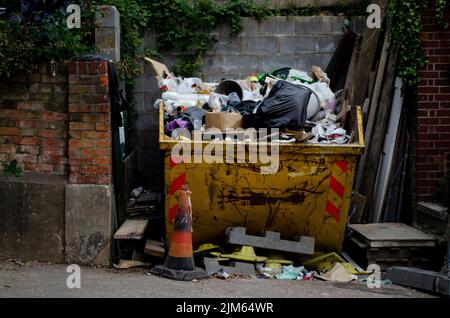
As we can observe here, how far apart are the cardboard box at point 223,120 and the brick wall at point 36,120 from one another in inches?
60.4

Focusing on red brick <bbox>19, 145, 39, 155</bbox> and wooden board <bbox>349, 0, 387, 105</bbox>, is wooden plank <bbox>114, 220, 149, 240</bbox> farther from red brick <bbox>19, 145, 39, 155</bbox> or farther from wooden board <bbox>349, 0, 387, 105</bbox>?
wooden board <bbox>349, 0, 387, 105</bbox>

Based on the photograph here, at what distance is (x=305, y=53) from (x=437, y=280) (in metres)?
4.24

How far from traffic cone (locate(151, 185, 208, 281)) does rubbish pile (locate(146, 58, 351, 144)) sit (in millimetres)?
772

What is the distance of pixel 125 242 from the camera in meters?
7.48

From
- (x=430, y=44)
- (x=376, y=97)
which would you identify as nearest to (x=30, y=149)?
(x=376, y=97)

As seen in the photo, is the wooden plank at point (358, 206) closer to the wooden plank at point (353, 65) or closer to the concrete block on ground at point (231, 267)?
the wooden plank at point (353, 65)

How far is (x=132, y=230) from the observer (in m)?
7.23

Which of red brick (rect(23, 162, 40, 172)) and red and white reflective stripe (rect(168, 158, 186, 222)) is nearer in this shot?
red and white reflective stripe (rect(168, 158, 186, 222))

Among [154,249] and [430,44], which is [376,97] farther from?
[154,249]

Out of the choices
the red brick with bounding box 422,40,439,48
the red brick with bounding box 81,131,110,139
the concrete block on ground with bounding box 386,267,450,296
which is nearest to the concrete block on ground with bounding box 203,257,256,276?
the concrete block on ground with bounding box 386,267,450,296

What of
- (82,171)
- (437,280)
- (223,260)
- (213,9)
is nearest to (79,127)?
(82,171)

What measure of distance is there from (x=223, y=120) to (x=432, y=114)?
255cm

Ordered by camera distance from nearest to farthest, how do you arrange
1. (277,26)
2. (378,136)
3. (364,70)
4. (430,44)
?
(430,44) → (378,136) → (364,70) → (277,26)

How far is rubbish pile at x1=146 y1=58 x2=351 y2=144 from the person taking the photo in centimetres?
709
